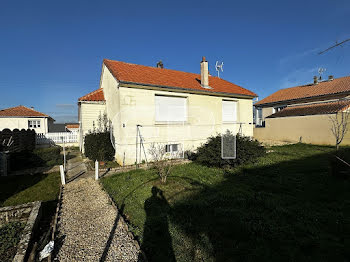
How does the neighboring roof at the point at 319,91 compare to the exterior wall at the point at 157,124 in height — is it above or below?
above

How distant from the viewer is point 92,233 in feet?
11.6

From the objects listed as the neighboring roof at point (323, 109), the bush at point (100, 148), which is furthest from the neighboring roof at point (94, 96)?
the neighboring roof at point (323, 109)

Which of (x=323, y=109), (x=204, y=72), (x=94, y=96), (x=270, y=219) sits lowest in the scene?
(x=270, y=219)

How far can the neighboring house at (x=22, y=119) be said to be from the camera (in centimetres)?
1948

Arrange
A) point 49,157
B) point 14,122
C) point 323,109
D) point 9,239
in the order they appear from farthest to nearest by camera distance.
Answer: point 14,122 → point 323,109 → point 49,157 → point 9,239

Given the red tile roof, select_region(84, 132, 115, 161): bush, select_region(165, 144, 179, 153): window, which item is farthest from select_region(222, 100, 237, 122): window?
the red tile roof

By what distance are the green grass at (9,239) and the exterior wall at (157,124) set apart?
525 cm

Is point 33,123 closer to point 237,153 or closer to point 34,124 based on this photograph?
point 34,124

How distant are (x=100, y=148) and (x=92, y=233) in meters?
6.39

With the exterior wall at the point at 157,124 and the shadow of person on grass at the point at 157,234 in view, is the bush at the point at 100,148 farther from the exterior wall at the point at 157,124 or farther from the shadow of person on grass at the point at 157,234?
the shadow of person on grass at the point at 157,234

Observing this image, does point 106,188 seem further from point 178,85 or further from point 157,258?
point 178,85

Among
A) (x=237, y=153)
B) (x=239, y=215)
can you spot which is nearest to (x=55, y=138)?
(x=237, y=153)

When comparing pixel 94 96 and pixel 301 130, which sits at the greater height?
pixel 94 96

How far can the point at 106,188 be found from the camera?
19.6 feet
